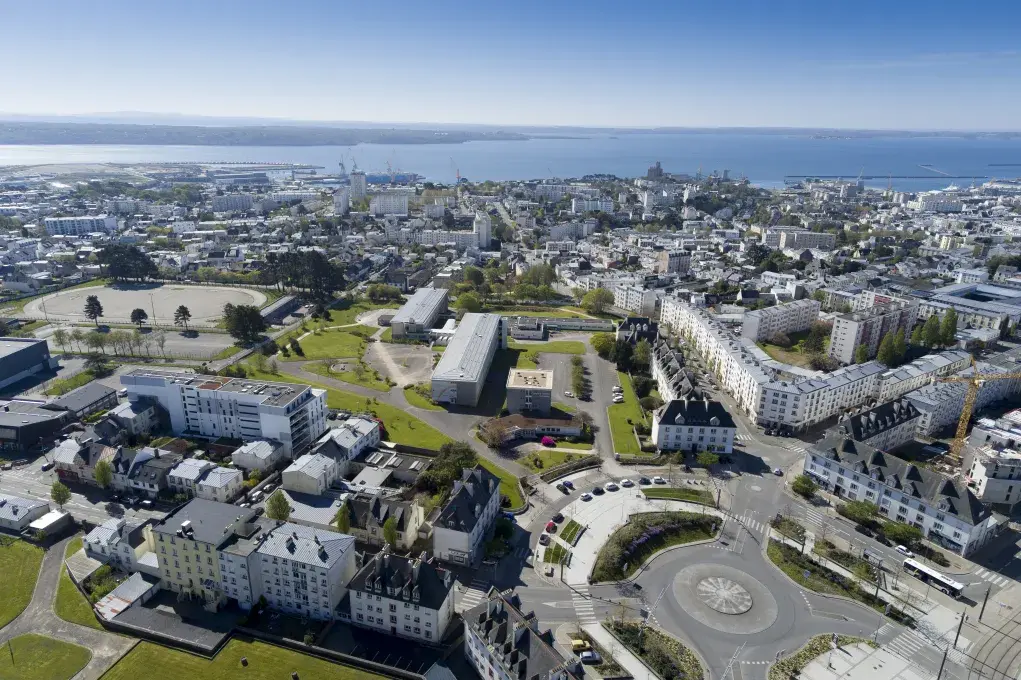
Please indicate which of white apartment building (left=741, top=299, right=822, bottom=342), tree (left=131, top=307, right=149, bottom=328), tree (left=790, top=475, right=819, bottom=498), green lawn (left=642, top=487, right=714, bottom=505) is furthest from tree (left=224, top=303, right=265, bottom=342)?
tree (left=790, top=475, right=819, bottom=498)

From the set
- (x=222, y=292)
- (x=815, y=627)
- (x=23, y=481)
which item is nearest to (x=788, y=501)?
(x=815, y=627)

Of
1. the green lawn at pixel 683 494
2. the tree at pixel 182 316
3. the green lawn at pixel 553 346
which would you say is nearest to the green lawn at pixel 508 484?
the green lawn at pixel 683 494

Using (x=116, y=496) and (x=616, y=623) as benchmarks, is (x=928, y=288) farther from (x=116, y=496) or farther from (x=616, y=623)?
→ (x=116, y=496)

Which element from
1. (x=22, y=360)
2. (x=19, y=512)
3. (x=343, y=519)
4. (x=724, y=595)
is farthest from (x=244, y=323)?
(x=724, y=595)

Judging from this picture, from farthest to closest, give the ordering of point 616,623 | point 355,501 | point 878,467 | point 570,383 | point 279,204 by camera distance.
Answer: point 279,204 < point 570,383 < point 878,467 < point 355,501 < point 616,623

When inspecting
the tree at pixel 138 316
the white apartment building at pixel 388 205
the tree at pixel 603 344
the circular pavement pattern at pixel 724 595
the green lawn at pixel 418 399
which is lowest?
the circular pavement pattern at pixel 724 595

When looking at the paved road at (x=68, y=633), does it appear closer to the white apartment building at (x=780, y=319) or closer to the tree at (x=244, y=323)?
the tree at (x=244, y=323)

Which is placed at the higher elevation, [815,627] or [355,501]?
[355,501]
